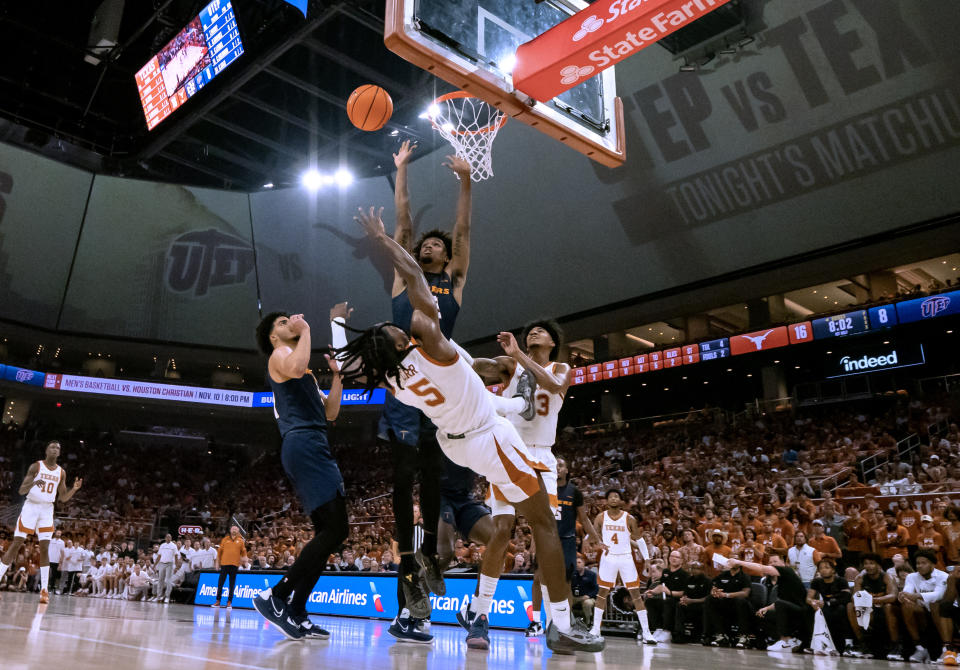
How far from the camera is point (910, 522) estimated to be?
388 inches

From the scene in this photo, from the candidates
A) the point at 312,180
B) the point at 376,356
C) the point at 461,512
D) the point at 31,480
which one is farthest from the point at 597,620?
the point at 312,180

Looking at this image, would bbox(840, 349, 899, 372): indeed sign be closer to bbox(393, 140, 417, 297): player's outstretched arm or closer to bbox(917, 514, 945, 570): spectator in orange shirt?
bbox(917, 514, 945, 570): spectator in orange shirt

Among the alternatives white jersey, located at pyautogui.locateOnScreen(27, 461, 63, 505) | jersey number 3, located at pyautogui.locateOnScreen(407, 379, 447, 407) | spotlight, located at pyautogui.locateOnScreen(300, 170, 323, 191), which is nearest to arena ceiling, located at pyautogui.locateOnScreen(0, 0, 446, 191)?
spotlight, located at pyautogui.locateOnScreen(300, 170, 323, 191)

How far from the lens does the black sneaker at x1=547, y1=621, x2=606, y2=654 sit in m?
3.79

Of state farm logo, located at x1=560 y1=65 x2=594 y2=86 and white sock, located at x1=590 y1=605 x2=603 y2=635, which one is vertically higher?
state farm logo, located at x1=560 y1=65 x2=594 y2=86

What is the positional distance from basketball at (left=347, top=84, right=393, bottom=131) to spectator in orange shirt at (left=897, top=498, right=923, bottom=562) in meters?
8.40

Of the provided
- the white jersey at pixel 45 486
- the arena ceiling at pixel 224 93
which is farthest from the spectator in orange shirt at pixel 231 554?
the arena ceiling at pixel 224 93

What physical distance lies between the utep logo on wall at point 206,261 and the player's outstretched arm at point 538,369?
2183 centimetres

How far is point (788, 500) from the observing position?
13141 mm

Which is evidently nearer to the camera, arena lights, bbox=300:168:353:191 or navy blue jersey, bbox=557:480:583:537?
navy blue jersey, bbox=557:480:583:537

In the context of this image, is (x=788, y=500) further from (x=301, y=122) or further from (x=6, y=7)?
(x=6, y=7)

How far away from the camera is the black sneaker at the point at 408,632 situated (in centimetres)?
449

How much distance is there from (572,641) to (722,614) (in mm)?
4939

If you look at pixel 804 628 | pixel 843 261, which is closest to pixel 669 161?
pixel 843 261
